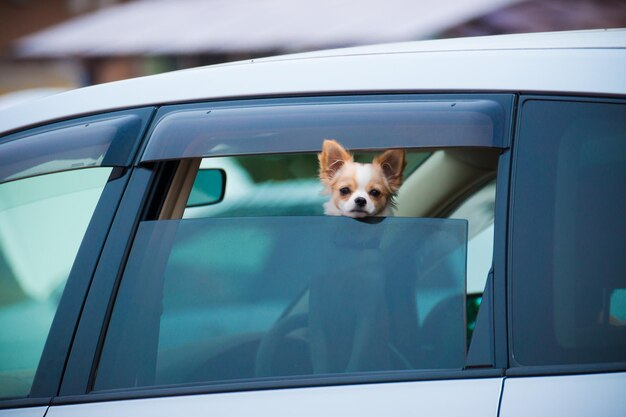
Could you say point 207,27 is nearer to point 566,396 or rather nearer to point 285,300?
point 285,300

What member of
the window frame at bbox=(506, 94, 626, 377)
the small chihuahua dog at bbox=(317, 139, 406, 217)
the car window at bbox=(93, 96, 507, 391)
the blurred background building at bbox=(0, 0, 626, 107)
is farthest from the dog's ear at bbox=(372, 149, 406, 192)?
the blurred background building at bbox=(0, 0, 626, 107)

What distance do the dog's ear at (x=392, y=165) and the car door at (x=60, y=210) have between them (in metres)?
0.69

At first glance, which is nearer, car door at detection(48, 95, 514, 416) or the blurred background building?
car door at detection(48, 95, 514, 416)

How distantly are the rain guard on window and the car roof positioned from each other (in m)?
0.32

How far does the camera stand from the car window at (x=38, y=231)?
1949 mm

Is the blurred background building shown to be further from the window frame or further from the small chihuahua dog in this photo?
the window frame

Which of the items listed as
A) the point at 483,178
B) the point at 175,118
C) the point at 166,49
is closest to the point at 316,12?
the point at 166,49

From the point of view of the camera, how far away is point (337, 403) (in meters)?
1.63

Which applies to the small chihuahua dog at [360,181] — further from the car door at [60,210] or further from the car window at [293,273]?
the car door at [60,210]

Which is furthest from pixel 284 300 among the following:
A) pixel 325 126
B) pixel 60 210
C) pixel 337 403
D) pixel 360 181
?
pixel 60 210

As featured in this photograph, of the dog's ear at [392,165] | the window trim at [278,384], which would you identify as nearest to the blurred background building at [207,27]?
the dog's ear at [392,165]

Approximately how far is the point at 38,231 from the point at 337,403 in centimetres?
124

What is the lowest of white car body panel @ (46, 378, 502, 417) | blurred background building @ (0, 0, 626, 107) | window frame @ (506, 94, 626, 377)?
white car body panel @ (46, 378, 502, 417)

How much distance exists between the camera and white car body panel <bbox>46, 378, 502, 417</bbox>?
5.16 feet
